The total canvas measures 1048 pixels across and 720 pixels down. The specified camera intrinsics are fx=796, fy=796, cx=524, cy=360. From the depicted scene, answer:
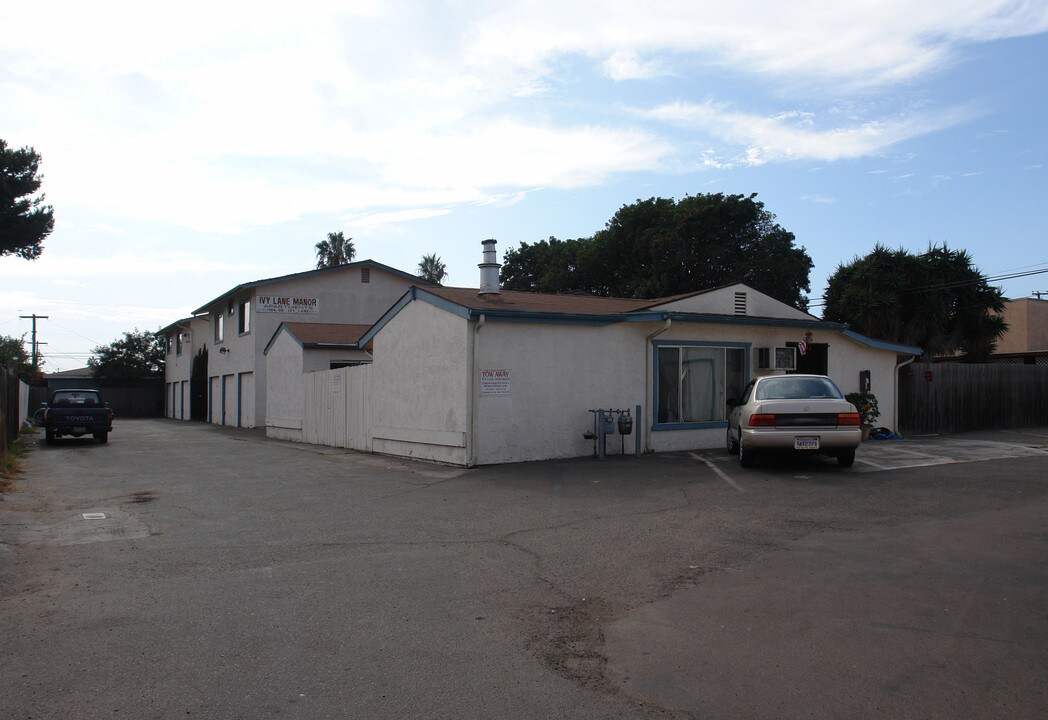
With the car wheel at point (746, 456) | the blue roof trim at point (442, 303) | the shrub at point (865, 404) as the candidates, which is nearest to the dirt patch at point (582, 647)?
the car wheel at point (746, 456)

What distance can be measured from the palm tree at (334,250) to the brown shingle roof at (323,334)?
36.1m

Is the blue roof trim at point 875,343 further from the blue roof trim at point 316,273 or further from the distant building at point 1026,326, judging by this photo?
the distant building at point 1026,326

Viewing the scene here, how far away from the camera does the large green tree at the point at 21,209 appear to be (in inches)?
1093

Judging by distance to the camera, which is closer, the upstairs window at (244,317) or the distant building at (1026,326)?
the upstairs window at (244,317)

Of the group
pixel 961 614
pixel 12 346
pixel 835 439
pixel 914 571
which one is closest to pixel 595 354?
pixel 835 439

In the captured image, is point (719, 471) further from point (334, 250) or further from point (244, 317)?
point (334, 250)

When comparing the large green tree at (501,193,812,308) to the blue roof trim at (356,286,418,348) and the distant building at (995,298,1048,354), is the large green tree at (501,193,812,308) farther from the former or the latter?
the blue roof trim at (356,286,418,348)

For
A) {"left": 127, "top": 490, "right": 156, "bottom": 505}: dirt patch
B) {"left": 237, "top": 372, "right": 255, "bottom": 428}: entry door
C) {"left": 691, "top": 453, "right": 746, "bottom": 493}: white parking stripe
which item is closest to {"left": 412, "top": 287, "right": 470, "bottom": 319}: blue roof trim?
{"left": 691, "top": 453, "right": 746, "bottom": 493}: white parking stripe

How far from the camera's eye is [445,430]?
14.8m

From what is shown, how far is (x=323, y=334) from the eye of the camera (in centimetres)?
2548

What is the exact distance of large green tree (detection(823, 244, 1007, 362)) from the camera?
28.8m

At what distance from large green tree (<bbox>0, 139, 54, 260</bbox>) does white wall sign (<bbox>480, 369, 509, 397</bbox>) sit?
22.2m

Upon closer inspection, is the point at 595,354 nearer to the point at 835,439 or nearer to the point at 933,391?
the point at 835,439

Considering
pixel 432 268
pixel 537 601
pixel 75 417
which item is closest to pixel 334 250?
pixel 432 268
